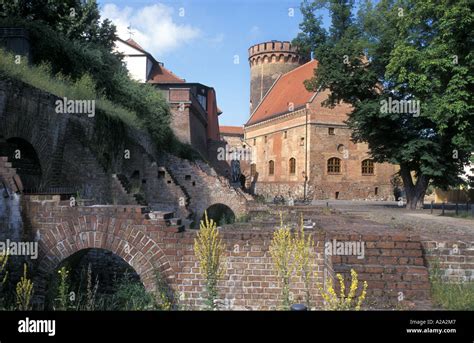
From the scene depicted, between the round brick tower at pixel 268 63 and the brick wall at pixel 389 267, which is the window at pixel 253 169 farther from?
Result: the brick wall at pixel 389 267

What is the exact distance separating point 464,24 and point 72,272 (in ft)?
51.1

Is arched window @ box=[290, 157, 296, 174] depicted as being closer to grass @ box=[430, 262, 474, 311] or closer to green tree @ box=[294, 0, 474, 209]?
green tree @ box=[294, 0, 474, 209]

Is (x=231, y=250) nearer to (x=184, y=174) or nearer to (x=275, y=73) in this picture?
(x=184, y=174)

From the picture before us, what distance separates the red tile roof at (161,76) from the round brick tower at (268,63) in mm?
15626

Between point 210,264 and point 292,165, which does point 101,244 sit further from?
point 292,165

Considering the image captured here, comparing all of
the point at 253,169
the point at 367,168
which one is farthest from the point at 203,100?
the point at 367,168

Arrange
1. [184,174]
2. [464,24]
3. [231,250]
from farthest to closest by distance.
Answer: [184,174] < [464,24] < [231,250]

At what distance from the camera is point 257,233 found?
5.88 metres

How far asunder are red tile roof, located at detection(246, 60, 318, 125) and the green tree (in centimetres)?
1578

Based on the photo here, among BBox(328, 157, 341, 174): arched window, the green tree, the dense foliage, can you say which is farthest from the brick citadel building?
the dense foliage

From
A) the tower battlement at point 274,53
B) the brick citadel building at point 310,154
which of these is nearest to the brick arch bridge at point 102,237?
the brick citadel building at point 310,154

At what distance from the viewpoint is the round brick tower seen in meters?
50.3

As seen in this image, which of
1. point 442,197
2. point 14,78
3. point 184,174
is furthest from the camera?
point 442,197

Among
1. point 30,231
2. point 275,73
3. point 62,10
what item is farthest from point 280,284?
point 275,73
